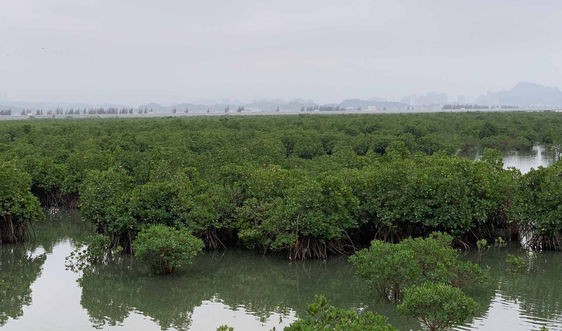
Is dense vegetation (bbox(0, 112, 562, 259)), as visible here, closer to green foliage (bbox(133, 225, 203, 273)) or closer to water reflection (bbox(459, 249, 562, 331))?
water reflection (bbox(459, 249, 562, 331))

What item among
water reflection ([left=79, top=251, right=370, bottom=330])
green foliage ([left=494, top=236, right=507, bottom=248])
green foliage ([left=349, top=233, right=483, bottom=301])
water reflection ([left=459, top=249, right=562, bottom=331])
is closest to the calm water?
green foliage ([left=494, top=236, right=507, bottom=248])

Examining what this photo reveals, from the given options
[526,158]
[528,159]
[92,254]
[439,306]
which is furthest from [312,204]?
[526,158]

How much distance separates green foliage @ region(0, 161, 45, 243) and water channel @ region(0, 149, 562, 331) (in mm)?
740

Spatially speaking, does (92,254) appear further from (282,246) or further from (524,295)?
(524,295)

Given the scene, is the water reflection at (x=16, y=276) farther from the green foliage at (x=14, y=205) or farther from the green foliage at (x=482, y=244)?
the green foliage at (x=482, y=244)

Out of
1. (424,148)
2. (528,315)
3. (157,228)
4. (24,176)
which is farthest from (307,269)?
(424,148)

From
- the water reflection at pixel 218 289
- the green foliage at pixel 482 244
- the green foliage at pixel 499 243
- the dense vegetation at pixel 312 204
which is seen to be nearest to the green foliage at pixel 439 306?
the water reflection at pixel 218 289

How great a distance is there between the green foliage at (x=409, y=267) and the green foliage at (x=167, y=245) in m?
4.66

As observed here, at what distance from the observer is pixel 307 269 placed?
17.8m

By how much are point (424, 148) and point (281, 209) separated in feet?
81.1

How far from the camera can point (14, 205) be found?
19453 millimetres

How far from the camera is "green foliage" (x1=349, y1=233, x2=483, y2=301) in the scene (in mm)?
Answer: 13477

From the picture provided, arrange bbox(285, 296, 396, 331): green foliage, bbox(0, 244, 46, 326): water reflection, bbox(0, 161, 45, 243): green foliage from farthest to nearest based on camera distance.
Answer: bbox(0, 161, 45, 243): green foliage < bbox(0, 244, 46, 326): water reflection < bbox(285, 296, 396, 331): green foliage

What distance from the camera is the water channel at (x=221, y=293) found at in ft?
45.6
